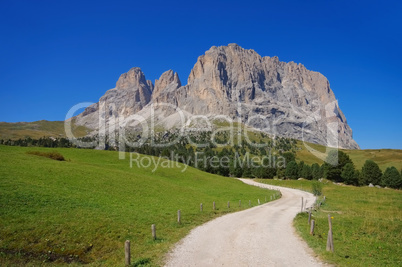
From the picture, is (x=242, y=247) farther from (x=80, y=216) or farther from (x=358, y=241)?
(x=80, y=216)

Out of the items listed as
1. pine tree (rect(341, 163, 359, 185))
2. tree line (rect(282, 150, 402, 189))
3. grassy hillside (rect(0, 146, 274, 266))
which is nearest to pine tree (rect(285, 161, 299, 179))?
tree line (rect(282, 150, 402, 189))

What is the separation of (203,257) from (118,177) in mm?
36654

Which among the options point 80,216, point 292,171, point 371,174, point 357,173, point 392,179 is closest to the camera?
point 80,216

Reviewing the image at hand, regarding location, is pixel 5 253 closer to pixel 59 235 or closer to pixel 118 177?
pixel 59 235

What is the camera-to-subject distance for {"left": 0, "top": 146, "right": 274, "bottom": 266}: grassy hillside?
17.8 m

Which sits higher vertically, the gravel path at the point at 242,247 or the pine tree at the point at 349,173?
the gravel path at the point at 242,247

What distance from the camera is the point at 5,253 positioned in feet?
55.3

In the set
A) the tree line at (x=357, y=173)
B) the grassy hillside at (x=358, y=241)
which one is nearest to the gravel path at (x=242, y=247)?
the grassy hillside at (x=358, y=241)

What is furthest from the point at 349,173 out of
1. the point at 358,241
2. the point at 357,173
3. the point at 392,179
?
the point at 358,241

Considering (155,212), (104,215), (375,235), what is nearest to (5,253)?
(104,215)

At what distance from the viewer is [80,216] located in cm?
2430

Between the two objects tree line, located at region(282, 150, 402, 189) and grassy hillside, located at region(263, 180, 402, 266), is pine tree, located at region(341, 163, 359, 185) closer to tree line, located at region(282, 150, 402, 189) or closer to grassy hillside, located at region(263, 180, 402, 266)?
tree line, located at region(282, 150, 402, 189)

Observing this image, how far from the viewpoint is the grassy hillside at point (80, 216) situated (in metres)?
17.8

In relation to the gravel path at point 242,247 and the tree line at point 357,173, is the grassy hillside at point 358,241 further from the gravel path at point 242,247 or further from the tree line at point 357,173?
the tree line at point 357,173
